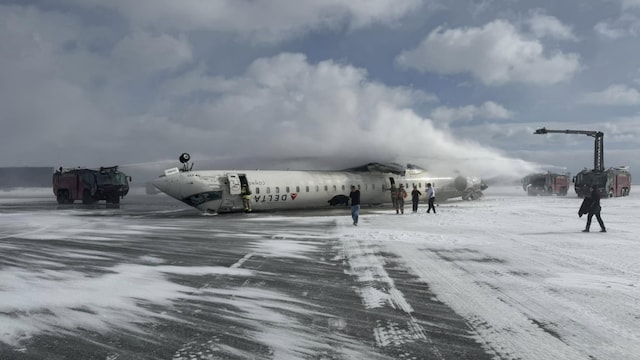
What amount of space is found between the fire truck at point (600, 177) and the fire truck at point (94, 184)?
40.3 m

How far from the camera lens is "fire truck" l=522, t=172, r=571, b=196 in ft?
185

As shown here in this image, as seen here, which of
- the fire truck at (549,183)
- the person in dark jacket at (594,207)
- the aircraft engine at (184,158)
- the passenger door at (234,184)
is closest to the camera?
the person in dark jacket at (594,207)

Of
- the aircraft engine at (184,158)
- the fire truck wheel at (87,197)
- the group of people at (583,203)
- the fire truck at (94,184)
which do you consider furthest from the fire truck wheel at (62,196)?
the group of people at (583,203)

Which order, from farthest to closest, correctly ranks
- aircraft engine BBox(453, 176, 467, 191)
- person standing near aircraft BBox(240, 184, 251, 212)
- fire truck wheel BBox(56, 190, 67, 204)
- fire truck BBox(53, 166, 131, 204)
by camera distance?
fire truck wheel BBox(56, 190, 67, 204), fire truck BBox(53, 166, 131, 204), aircraft engine BBox(453, 176, 467, 191), person standing near aircraft BBox(240, 184, 251, 212)

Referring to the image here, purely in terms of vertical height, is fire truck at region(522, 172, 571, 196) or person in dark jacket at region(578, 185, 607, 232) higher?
fire truck at region(522, 172, 571, 196)

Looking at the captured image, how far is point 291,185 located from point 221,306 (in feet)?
74.3

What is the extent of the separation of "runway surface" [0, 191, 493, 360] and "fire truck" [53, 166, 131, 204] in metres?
26.6

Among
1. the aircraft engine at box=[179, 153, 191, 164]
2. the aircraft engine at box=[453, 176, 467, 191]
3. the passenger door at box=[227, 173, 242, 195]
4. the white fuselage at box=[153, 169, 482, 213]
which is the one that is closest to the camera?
the white fuselage at box=[153, 169, 482, 213]

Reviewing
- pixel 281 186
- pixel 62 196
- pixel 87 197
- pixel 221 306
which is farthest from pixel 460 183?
pixel 62 196

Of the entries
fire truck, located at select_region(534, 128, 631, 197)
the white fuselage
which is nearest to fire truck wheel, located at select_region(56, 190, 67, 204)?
the white fuselage

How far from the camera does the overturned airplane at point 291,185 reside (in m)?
26.6

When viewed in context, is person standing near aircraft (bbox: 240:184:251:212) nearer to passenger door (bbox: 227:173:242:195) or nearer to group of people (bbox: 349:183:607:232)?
passenger door (bbox: 227:173:242:195)

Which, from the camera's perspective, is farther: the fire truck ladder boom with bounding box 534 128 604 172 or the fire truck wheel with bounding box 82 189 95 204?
the fire truck ladder boom with bounding box 534 128 604 172

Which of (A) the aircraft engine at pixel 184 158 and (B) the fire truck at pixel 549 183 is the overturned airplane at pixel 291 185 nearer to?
(A) the aircraft engine at pixel 184 158
